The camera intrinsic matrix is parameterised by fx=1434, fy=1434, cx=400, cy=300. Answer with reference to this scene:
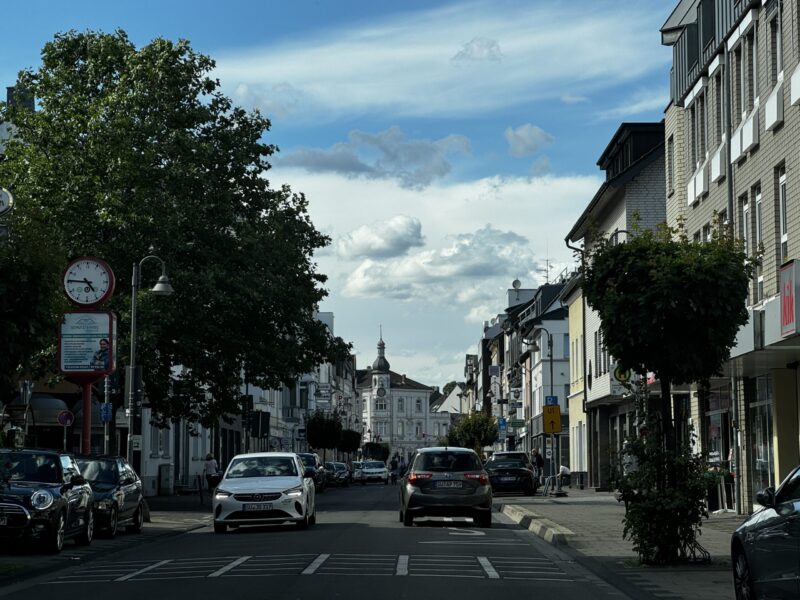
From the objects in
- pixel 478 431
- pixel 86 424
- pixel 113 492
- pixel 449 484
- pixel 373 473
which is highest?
pixel 478 431

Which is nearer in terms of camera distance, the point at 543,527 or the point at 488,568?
the point at 488,568

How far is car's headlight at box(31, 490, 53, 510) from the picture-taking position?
2112 centimetres

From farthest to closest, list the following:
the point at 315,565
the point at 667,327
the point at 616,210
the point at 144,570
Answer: the point at 616,210, the point at 144,570, the point at 315,565, the point at 667,327

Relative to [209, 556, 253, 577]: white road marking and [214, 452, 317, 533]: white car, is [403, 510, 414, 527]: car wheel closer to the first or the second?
[214, 452, 317, 533]: white car

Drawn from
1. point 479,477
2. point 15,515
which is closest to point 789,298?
point 479,477

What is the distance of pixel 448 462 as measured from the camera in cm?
2919

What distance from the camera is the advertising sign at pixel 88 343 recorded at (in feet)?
106

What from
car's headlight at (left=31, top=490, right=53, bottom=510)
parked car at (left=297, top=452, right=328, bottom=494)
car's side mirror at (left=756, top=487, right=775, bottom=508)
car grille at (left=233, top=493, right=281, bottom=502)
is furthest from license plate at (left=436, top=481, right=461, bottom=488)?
parked car at (left=297, top=452, right=328, bottom=494)

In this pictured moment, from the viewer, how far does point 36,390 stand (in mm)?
51844

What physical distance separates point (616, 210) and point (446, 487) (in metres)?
25.9

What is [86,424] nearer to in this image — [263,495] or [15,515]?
[263,495]

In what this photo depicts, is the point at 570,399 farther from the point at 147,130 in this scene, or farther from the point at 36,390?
the point at 147,130

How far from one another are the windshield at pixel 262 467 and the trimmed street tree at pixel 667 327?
11.5m

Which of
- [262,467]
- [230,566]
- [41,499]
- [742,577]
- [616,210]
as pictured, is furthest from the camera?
[616,210]
